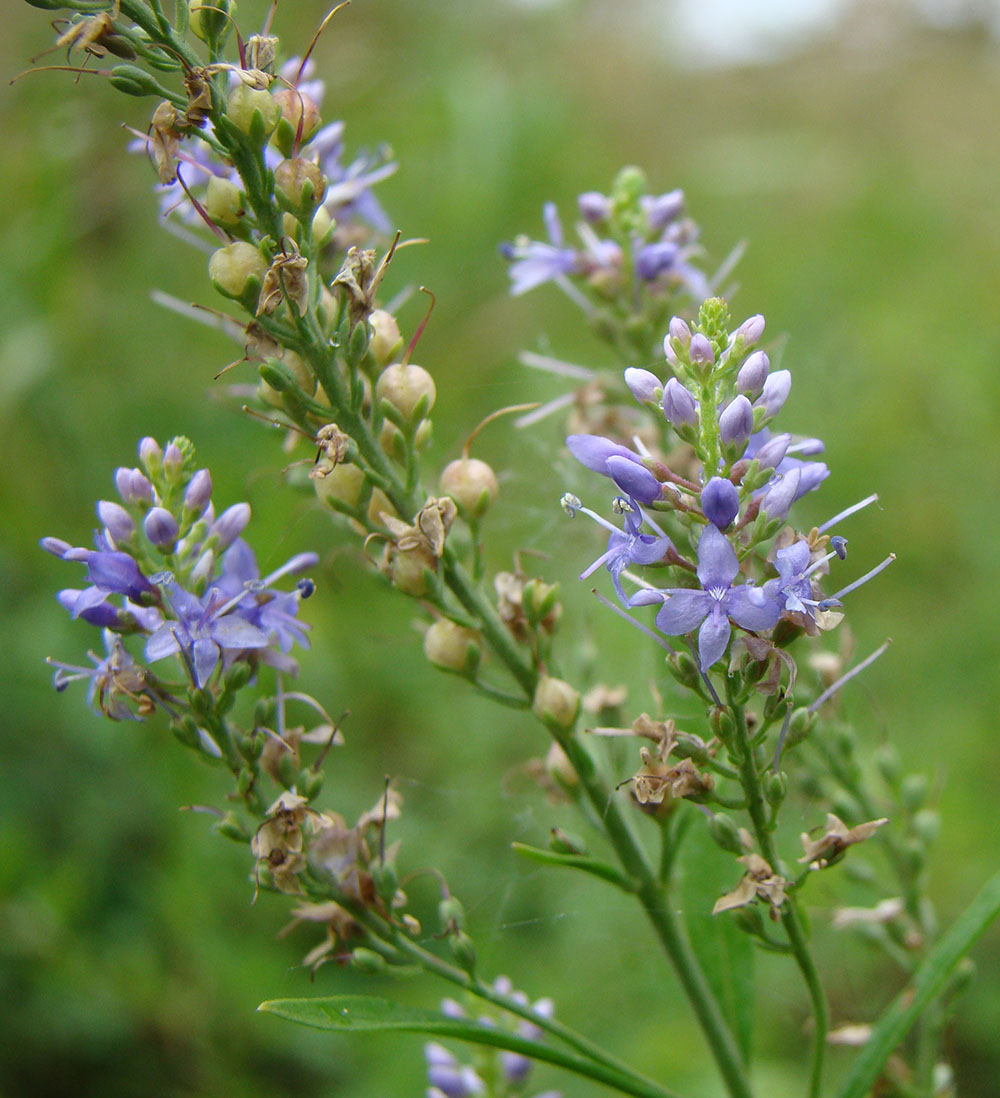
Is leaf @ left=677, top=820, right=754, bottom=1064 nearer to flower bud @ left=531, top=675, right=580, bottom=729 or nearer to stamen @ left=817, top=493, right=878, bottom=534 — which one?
flower bud @ left=531, top=675, right=580, bottom=729

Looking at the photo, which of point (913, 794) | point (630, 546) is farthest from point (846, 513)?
point (913, 794)

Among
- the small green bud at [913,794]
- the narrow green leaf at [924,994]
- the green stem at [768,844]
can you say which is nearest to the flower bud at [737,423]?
the green stem at [768,844]

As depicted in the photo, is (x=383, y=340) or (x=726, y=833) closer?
(x=726, y=833)

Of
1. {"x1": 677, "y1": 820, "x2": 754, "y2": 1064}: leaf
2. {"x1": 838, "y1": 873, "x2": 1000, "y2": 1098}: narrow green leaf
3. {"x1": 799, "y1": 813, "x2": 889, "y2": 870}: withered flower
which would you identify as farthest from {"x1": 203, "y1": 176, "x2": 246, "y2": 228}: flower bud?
{"x1": 838, "y1": 873, "x2": 1000, "y2": 1098}: narrow green leaf

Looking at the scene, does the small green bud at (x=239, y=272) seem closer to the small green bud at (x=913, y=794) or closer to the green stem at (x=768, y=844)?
the green stem at (x=768, y=844)

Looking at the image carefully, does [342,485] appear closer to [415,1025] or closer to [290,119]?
[290,119]

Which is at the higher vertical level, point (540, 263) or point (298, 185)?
point (540, 263)
